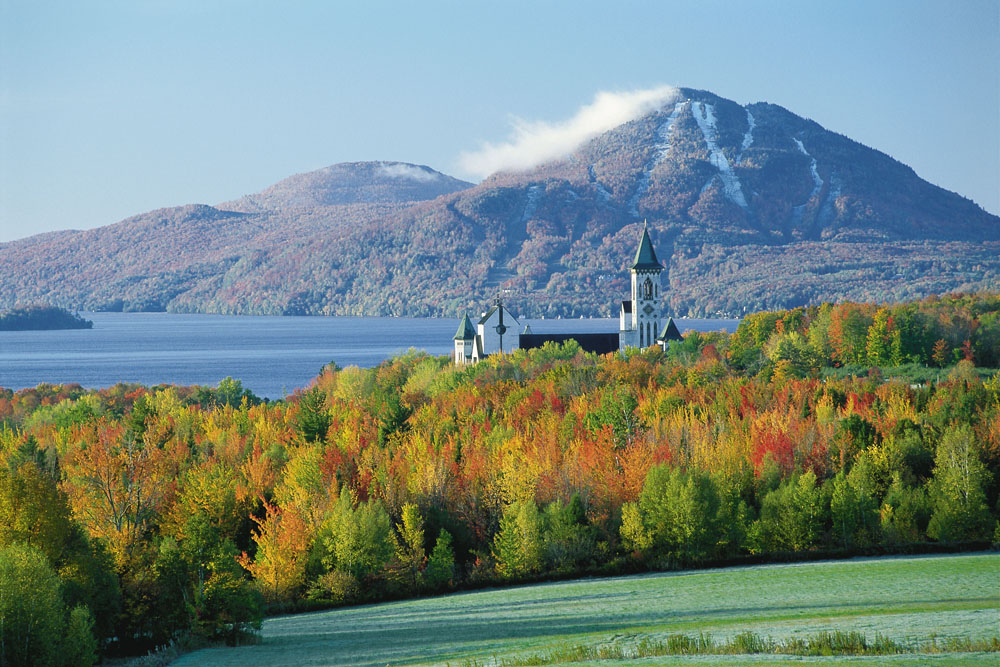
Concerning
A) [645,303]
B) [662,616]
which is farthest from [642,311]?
[662,616]

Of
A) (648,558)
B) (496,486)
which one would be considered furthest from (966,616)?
(496,486)

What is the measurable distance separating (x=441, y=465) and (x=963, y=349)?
64348 millimetres

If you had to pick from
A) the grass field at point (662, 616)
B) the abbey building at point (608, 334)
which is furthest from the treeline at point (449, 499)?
A: the abbey building at point (608, 334)

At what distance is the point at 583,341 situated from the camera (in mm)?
106438

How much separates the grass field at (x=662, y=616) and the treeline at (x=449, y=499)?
9.09 ft

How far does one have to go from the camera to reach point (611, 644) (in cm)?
2752

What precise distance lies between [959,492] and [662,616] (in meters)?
19.5

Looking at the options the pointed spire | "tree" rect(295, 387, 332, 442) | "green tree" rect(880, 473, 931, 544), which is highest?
the pointed spire

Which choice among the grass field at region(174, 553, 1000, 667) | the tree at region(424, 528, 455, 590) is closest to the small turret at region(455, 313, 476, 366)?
the tree at region(424, 528, 455, 590)

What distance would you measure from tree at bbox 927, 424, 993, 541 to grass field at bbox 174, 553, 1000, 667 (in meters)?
3.47

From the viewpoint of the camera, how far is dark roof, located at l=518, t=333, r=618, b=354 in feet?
346

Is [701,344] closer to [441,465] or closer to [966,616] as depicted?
[441,465]

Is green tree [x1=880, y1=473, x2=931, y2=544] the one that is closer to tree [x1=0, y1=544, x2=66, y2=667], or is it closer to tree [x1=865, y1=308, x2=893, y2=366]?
tree [x1=0, y1=544, x2=66, y2=667]

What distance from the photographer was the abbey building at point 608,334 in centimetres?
10569
